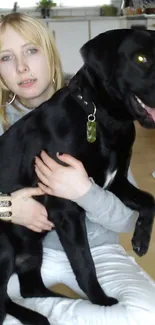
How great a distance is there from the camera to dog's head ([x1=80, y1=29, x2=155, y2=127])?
1.25 metres

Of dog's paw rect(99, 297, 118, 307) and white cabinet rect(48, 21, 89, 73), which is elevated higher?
dog's paw rect(99, 297, 118, 307)

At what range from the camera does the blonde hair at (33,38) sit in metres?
1.52

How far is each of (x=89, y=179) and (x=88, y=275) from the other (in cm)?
24

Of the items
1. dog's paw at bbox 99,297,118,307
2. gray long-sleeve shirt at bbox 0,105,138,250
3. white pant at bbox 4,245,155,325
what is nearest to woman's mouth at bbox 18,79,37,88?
gray long-sleeve shirt at bbox 0,105,138,250

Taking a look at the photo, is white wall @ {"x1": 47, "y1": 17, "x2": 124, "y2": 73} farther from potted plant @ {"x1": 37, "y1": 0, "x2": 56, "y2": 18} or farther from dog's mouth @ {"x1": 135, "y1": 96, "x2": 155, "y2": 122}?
dog's mouth @ {"x1": 135, "y1": 96, "x2": 155, "y2": 122}

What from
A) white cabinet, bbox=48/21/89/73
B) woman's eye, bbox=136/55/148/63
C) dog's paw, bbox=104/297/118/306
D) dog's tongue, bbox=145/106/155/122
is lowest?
white cabinet, bbox=48/21/89/73

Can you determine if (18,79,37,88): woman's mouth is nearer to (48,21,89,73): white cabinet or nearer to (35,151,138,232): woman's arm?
(35,151,138,232): woman's arm

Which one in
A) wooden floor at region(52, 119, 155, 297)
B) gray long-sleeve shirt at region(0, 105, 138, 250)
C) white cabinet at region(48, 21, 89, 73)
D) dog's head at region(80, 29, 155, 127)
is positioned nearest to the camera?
dog's head at region(80, 29, 155, 127)

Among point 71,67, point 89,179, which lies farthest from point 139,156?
point 89,179

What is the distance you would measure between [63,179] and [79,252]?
0.19m

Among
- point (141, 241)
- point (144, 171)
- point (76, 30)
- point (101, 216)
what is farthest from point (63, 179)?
point (76, 30)

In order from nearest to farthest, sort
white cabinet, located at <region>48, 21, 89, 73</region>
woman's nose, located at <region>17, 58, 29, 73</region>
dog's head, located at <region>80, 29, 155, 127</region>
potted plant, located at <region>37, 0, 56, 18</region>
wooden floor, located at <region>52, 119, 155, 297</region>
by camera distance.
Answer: dog's head, located at <region>80, 29, 155, 127</region> → woman's nose, located at <region>17, 58, 29, 73</region> → wooden floor, located at <region>52, 119, 155, 297</region> → white cabinet, located at <region>48, 21, 89, 73</region> → potted plant, located at <region>37, 0, 56, 18</region>

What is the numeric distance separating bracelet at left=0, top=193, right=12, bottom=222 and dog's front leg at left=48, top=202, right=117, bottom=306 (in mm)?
130

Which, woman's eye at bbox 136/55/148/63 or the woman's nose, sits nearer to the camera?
woman's eye at bbox 136/55/148/63
